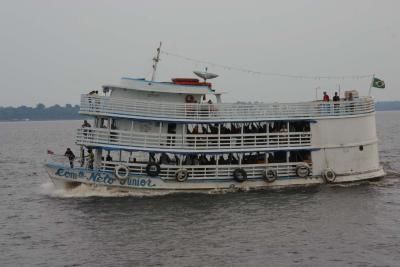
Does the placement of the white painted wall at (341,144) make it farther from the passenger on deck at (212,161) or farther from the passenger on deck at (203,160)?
the passenger on deck at (203,160)

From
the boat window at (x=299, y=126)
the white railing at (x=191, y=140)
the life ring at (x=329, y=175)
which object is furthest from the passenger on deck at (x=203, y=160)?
the life ring at (x=329, y=175)

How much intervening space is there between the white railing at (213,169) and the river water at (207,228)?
1056 mm

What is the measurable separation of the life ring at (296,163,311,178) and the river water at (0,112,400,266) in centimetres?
83

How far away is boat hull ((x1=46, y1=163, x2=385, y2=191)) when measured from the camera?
1028 inches

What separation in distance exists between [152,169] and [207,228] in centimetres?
592

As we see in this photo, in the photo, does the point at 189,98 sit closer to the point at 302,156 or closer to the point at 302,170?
the point at 302,156

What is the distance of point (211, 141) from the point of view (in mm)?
27844

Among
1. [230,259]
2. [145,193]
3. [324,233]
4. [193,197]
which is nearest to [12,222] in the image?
[145,193]

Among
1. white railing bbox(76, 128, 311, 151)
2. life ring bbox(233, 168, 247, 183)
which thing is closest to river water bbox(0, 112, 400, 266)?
life ring bbox(233, 168, 247, 183)

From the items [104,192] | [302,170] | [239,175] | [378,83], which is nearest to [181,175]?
[239,175]

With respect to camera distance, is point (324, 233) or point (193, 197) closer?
point (324, 233)

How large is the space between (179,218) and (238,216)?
8.17 ft

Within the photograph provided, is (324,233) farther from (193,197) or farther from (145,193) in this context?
(145,193)

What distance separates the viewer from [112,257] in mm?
18156
